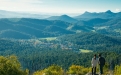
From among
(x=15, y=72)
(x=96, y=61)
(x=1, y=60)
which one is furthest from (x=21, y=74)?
(x=96, y=61)

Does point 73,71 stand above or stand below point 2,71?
below

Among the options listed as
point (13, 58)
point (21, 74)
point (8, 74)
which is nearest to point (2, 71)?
point (8, 74)

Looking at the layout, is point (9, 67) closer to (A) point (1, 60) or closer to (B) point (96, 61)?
(A) point (1, 60)

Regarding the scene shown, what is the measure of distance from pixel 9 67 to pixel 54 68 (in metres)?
47.3

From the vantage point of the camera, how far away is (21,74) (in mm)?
67688

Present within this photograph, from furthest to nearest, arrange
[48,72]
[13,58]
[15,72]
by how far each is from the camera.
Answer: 1. [48,72]
2. [13,58]
3. [15,72]

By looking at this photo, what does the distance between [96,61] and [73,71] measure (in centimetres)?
7699

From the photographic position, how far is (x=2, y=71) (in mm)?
61781

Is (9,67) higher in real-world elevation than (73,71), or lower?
higher

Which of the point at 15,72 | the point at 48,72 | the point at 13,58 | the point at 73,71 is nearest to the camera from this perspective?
the point at 15,72

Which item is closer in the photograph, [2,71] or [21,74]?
[2,71]

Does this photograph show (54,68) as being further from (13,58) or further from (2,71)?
(2,71)

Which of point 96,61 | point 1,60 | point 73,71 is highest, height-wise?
point 96,61

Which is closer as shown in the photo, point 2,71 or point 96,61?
point 96,61
